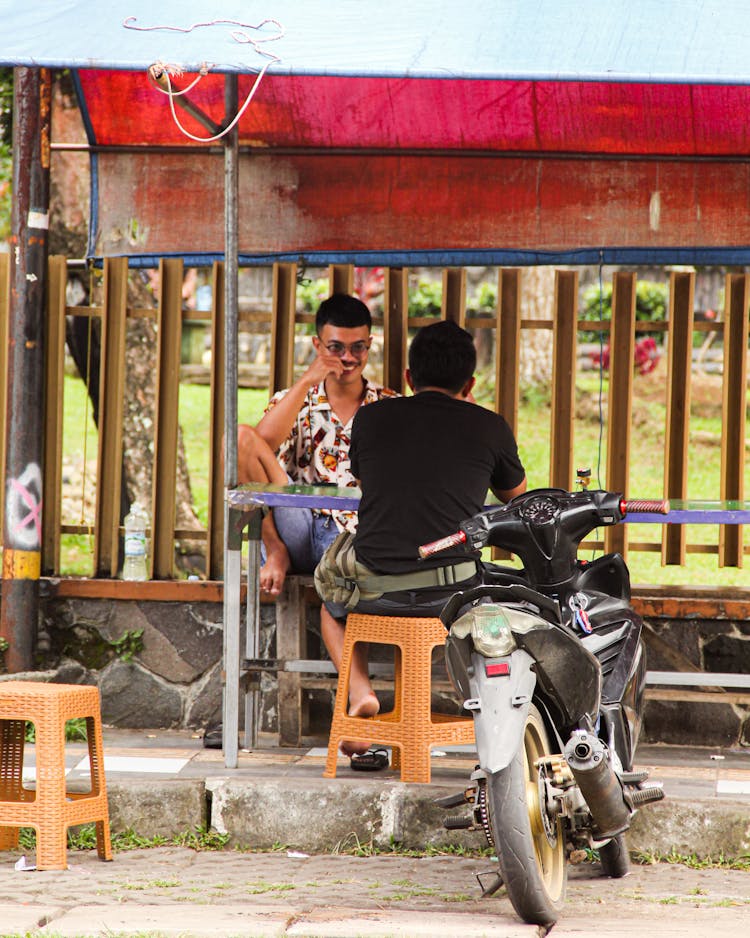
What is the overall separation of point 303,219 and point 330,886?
3.40 metres

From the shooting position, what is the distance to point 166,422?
6223 millimetres

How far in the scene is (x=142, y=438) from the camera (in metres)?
9.25

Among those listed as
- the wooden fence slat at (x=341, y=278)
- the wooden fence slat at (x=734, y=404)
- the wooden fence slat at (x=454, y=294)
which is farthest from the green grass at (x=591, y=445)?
the wooden fence slat at (x=341, y=278)

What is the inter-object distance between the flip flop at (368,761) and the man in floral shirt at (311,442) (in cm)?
Answer: 82

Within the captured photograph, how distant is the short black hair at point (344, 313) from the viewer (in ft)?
18.4

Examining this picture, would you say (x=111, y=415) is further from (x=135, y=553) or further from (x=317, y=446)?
(x=317, y=446)

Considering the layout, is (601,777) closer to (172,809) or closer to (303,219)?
(172,809)

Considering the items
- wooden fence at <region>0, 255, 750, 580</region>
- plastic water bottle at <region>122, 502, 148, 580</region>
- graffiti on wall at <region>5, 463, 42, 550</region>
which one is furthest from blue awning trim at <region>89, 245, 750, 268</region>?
plastic water bottle at <region>122, 502, 148, 580</region>

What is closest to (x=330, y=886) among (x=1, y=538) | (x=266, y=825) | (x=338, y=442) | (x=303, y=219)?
(x=266, y=825)

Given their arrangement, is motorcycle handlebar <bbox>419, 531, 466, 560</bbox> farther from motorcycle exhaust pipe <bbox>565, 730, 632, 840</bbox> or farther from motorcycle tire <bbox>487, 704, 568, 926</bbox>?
motorcycle exhaust pipe <bbox>565, 730, 632, 840</bbox>

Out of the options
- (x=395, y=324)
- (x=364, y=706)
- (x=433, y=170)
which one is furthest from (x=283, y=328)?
(x=364, y=706)

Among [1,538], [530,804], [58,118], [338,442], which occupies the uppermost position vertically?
[58,118]

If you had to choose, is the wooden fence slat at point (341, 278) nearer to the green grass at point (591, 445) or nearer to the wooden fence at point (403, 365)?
the wooden fence at point (403, 365)

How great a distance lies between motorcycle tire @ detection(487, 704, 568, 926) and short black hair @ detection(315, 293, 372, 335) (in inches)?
96.2
